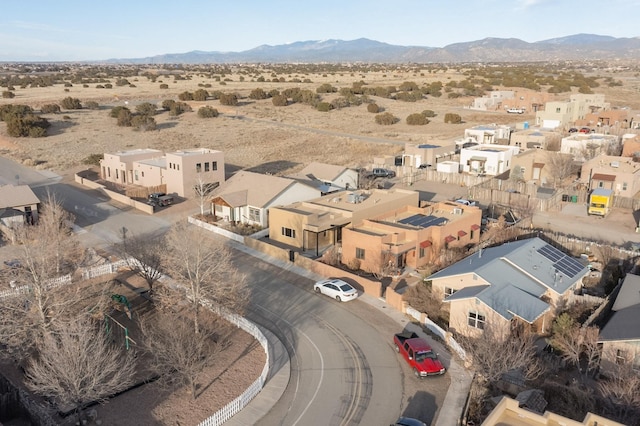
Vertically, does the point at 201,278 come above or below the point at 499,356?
above

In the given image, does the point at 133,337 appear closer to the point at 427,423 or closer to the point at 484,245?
the point at 427,423

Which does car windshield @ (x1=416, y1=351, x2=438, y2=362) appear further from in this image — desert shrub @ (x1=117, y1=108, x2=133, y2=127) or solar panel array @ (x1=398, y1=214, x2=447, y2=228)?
desert shrub @ (x1=117, y1=108, x2=133, y2=127)

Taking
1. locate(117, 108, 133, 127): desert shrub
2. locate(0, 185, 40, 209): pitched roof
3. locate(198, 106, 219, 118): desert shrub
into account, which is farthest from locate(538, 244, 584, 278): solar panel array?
locate(198, 106, 219, 118): desert shrub

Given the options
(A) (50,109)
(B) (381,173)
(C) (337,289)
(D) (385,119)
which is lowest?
(C) (337,289)

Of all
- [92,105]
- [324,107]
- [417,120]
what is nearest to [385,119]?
[417,120]

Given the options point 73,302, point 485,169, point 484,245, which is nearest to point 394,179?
point 485,169

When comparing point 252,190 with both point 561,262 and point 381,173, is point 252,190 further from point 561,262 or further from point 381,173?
point 561,262
